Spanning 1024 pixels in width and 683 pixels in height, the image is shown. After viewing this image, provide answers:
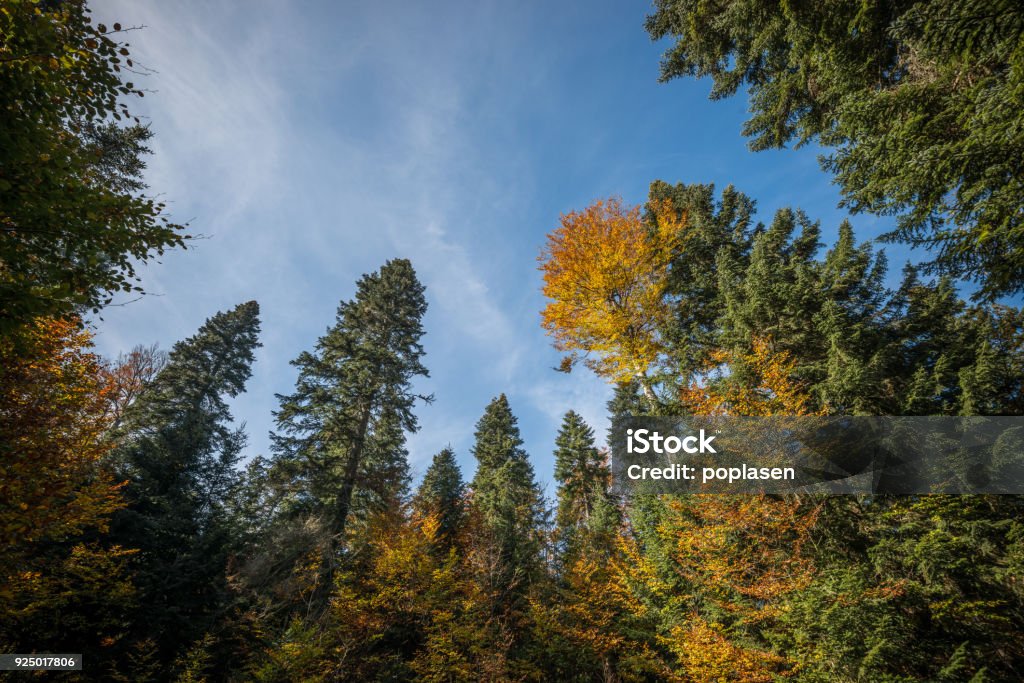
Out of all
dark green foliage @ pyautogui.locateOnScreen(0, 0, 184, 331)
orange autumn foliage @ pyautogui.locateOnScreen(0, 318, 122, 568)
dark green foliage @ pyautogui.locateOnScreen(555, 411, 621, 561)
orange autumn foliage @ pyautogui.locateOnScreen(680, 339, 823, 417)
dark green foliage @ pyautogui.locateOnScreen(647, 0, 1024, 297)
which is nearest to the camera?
dark green foliage @ pyautogui.locateOnScreen(0, 0, 184, 331)

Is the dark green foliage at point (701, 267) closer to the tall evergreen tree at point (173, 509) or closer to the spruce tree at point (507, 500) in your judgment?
the spruce tree at point (507, 500)

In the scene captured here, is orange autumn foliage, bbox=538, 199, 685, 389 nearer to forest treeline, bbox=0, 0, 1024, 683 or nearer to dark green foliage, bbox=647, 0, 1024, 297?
forest treeline, bbox=0, 0, 1024, 683

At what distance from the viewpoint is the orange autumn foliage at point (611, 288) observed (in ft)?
38.6

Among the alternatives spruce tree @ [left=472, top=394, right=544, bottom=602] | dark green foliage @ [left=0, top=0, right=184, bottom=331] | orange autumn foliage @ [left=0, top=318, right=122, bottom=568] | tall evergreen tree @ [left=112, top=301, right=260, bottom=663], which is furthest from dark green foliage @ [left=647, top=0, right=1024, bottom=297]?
tall evergreen tree @ [left=112, top=301, right=260, bottom=663]

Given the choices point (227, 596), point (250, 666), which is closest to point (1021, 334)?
point (250, 666)

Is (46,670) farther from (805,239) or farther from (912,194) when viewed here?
(805,239)

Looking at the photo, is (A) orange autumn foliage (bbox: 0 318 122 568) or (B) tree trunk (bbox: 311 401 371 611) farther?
(B) tree trunk (bbox: 311 401 371 611)

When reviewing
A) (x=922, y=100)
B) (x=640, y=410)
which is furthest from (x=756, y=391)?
(x=922, y=100)

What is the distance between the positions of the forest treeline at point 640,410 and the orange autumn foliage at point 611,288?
0.10 metres

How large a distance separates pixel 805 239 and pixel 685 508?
10545 millimetres

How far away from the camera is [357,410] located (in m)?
16.2

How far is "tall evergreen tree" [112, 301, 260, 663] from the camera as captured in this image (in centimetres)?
1213

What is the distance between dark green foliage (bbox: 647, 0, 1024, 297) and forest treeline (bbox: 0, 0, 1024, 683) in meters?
0.05

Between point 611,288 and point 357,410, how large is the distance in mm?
11871
